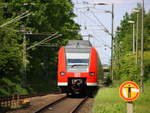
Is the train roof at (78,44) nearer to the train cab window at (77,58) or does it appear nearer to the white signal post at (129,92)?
the train cab window at (77,58)

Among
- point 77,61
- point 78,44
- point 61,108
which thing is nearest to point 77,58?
point 77,61

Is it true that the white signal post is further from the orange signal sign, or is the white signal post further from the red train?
the red train

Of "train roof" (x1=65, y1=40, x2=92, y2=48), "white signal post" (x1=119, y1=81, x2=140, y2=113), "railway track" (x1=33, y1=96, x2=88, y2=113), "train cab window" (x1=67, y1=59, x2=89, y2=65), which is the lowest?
"railway track" (x1=33, y1=96, x2=88, y2=113)

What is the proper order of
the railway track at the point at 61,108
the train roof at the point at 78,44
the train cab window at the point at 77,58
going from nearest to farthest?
the railway track at the point at 61,108 < the train cab window at the point at 77,58 < the train roof at the point at 78,44

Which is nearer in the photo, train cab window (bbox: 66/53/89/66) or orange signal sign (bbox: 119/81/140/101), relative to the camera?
orange signal sign (bbox: 119/81/140/101)

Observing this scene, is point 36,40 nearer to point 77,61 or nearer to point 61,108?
point 77,61

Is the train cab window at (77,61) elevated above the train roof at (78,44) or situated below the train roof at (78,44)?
below

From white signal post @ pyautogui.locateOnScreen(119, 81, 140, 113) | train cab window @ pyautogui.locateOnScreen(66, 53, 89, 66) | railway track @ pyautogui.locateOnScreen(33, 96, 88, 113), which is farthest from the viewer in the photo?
train cab window @ pyautogui.locateOnScreen(66, 53, 89, 66)

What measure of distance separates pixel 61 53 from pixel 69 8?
29147mm

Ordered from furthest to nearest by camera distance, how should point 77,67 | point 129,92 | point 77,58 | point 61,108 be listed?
1. point 77,58
2. point 77,67
3. point 61,108
4. point 129,92

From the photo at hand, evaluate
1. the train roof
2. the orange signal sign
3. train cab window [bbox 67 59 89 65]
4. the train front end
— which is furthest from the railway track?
the orange signal sign

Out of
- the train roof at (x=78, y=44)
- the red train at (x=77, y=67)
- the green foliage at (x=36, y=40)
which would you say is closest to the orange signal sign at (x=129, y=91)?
the red train at (x=77, y=67)

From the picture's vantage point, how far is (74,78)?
3077 cm

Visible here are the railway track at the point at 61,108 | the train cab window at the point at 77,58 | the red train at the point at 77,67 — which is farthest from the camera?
the train cab window at the point at 77,58
